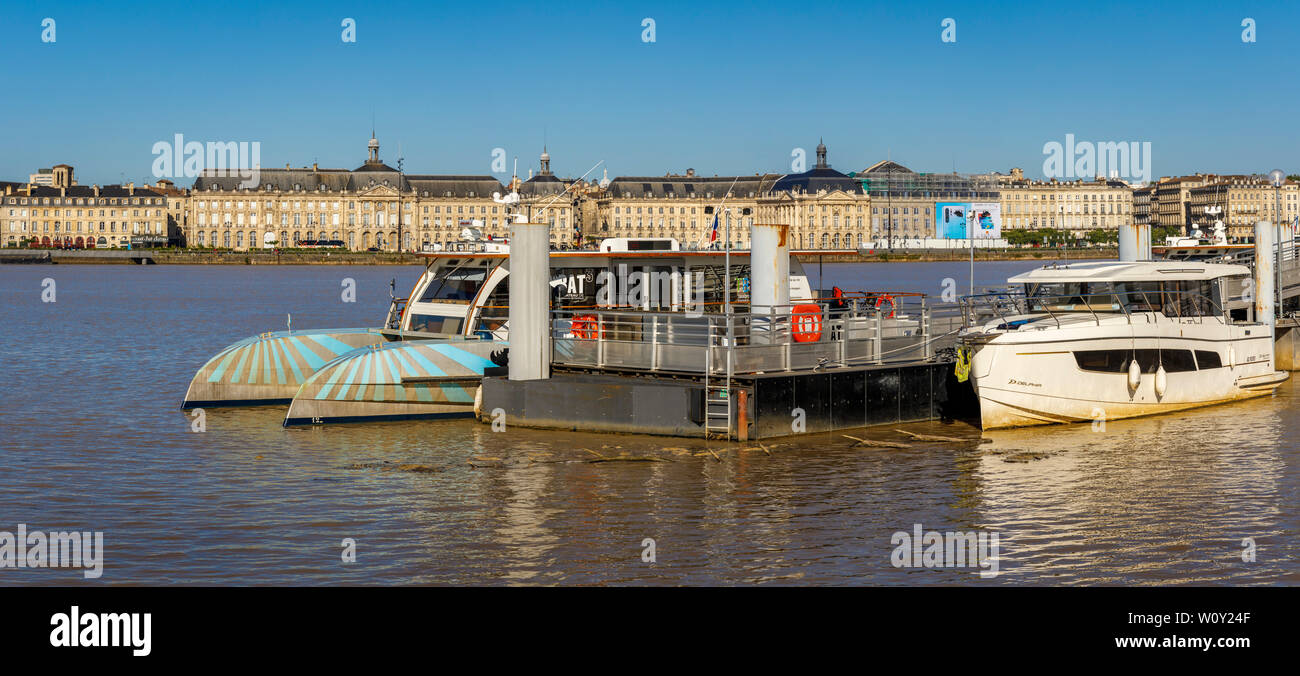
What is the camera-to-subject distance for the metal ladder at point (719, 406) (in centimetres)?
2127

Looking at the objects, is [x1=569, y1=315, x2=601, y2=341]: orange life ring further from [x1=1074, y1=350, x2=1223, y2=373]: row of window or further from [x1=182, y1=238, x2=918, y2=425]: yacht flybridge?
[x1=1074, y1=350, x2=1223, y2=373]: row of window

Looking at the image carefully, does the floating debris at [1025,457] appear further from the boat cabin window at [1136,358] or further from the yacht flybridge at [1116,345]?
the boat cabin window at [1136,358]

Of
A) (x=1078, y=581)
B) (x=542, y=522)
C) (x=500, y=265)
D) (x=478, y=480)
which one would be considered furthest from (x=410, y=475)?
(x=1078, y=581)

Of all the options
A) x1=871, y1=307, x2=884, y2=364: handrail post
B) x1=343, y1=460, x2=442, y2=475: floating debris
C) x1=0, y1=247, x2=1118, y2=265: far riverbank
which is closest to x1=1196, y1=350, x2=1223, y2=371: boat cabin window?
x1=871, y1=307, x2=884, y2=364: handrail post

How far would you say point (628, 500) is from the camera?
57.3 feet

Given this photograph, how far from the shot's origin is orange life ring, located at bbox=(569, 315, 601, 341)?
23.4 meters

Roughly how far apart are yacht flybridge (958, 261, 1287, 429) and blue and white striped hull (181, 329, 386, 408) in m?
11.8

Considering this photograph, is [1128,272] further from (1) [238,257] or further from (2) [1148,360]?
(1) [238,257]

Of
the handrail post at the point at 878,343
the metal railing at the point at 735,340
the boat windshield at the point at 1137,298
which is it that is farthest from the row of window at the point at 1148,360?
the handrail post at the point at 878,343

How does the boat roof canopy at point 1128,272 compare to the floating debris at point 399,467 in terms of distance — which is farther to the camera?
the boat roof canopy at point 1128,272

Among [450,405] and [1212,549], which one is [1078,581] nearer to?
[1212,549]

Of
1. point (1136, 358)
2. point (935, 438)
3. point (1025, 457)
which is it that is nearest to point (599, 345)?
point (935, 438)

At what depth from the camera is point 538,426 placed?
22.8 metres

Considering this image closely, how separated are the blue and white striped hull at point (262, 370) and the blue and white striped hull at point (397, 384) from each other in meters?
2.49
